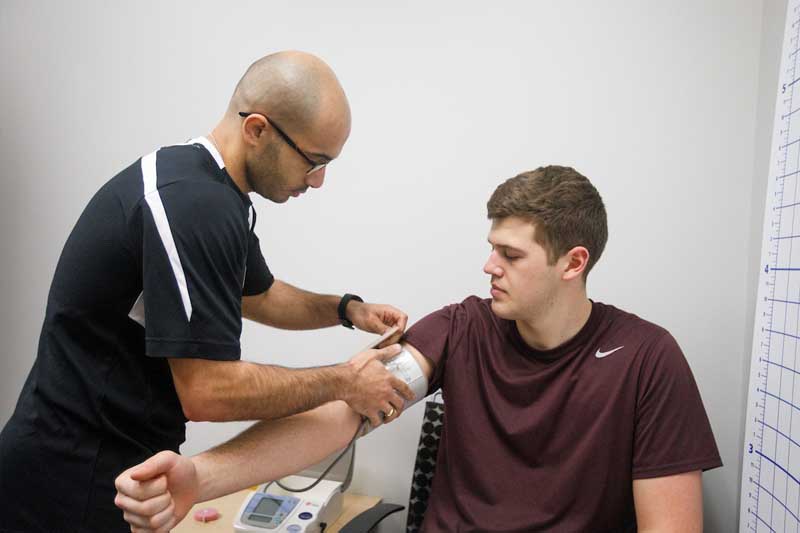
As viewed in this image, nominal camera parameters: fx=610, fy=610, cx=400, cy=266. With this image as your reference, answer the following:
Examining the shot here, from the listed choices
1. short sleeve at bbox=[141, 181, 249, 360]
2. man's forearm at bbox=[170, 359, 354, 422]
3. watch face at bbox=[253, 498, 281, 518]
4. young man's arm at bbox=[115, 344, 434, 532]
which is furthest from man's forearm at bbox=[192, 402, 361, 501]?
watch face at bbox=[253, 498, 281, 518]

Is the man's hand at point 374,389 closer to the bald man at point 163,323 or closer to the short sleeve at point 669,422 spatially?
the bald man at point 163,323

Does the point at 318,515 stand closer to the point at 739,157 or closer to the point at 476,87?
the point at 476,87

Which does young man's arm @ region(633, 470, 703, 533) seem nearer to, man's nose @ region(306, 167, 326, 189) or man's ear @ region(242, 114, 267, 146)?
man's nose @ region(306, 167, 326, 189)

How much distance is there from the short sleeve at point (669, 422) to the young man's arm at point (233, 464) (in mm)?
510

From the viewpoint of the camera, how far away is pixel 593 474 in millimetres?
1355

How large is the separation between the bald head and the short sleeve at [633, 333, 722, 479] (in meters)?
0.91

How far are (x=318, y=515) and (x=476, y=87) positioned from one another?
140 centimetres

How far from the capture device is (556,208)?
142 centimetres

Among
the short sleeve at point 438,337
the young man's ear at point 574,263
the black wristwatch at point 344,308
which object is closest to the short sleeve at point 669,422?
the young man's ear at point 574,263

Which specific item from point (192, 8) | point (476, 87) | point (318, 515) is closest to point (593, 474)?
point (318, 515)

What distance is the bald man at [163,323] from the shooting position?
3.70 ft

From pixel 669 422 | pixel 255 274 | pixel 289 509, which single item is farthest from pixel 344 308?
pixel 669 422

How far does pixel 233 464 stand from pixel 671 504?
0.90 m

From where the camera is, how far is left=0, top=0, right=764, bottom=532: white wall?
5.82ft
